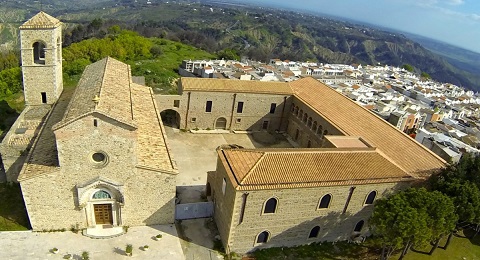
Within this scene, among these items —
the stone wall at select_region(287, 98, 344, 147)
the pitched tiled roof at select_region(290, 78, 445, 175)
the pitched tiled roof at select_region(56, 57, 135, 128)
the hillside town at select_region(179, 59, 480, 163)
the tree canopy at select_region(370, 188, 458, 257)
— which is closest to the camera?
the pitched tiled roof at select_region(56, 57, 135, 128)

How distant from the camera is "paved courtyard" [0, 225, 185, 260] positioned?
2158 cm

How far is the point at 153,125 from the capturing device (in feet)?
96.3

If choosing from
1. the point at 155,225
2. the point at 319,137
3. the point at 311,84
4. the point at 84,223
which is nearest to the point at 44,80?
the point at 84,223

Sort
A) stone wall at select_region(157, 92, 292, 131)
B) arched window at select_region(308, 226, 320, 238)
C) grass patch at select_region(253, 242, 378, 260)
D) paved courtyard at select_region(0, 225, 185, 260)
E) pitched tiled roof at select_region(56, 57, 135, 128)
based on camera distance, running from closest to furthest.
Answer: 1. pitched tiled roof at select_region(56, 57, 135, 128)
2. paved courtyard at select_region(0, 225, 185, 260)
3. grass patch at select_region(253, 242, 378, 260)
4. arched window at select_region(308, 226, 320, 238)
5. stone wall at select_region(157, 92, 292, 131)

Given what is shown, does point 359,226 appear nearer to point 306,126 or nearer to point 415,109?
point 306,126

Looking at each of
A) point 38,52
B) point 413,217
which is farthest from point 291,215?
point 38,52

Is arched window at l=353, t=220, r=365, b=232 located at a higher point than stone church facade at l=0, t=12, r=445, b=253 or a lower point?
lower

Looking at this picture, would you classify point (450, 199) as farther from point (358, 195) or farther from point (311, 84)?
point (311, 84)

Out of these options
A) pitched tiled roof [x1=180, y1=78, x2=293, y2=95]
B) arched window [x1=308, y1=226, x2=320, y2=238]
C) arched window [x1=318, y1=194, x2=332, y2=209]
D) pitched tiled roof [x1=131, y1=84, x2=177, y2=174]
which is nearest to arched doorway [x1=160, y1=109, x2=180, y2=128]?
pitched tiled roof [x1=180, y1=78, x2=293, y2=95]

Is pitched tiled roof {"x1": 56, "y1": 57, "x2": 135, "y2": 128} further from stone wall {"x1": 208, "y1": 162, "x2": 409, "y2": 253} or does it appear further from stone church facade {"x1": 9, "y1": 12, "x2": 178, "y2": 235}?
stone wall {"x1": 208, "y1": 162, "x2": 409, "y2": 253}

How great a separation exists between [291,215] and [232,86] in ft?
69.4

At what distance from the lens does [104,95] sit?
927 inches

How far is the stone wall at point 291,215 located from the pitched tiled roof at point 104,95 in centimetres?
803

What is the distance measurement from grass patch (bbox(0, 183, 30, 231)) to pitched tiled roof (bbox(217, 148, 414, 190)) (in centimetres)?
1438
